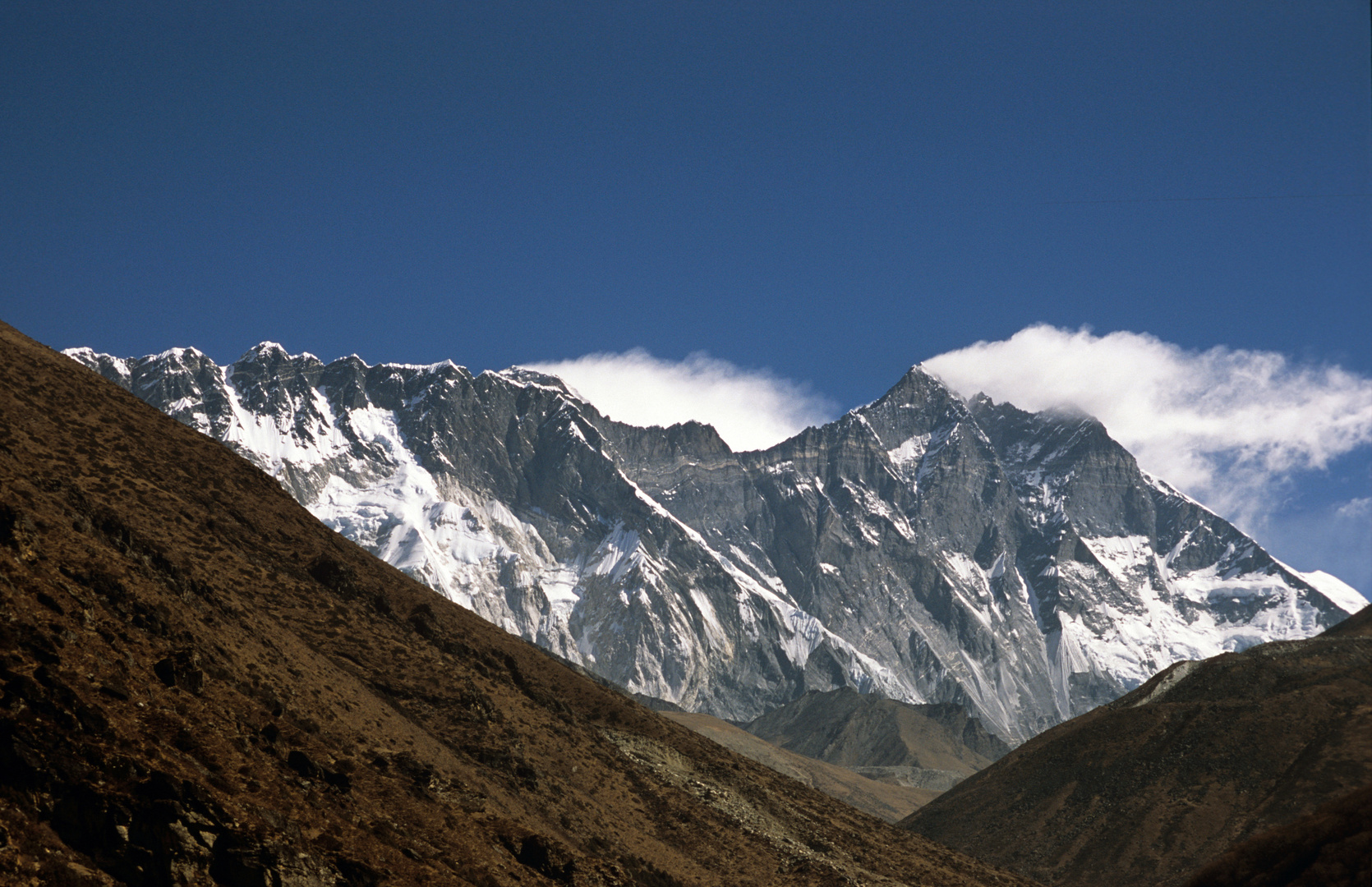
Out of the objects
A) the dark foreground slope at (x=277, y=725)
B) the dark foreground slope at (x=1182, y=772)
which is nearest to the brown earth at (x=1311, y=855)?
the dark foreground slope at (x=277, y=725)

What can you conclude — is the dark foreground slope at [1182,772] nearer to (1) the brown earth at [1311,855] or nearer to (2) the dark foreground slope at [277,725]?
(2) the dark foreground slope at [277,725]

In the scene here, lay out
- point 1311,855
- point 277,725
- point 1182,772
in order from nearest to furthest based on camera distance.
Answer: point 277,725 → point 1311,855 → point 1182,772

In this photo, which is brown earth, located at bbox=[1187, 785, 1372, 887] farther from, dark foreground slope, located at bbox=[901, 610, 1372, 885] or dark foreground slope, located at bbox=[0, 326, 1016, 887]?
dark foreground slope, located at bbox=[901, 610, 1372, 885]

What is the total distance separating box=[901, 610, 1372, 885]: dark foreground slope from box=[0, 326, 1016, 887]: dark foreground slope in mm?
34093

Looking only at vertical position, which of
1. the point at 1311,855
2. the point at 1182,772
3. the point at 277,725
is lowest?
the point at 277,725

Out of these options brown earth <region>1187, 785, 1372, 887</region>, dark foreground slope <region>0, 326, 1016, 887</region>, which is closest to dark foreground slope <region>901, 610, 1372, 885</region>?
dark foreground slope <region>0, 326, 1016, 887</region>

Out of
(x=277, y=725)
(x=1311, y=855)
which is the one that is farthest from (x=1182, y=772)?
(x=277, y=725)

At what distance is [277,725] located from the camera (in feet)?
155

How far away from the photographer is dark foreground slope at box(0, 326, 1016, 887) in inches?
1284

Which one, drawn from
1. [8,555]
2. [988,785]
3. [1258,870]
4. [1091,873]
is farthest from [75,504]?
[988,785]

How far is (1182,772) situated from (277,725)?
360 feet

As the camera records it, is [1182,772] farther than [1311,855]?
Yes

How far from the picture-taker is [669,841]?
240ft

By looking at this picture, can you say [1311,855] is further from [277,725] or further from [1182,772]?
[1182,772]
